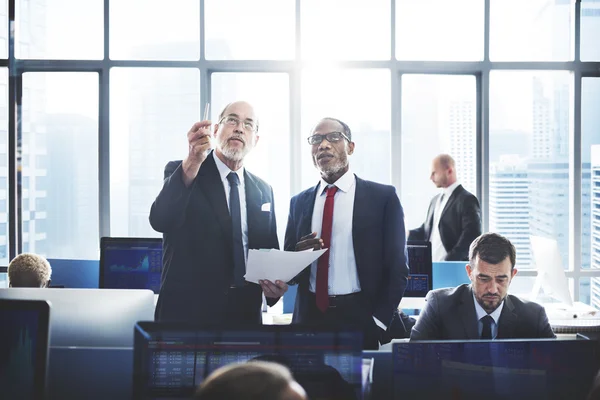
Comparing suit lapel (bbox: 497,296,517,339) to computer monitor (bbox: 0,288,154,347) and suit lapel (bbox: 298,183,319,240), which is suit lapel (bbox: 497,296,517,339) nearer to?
suit lapel (bbox: 298,183,319,240)

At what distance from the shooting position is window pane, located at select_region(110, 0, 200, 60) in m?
5.05

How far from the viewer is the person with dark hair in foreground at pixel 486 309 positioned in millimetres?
1989

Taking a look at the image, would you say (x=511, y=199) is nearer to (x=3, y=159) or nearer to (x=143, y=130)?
(x=143, y=130)

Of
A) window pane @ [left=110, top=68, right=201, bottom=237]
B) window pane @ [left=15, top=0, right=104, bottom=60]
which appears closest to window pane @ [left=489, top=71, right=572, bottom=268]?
window pane @ [left=110, top=68, right=201, bottom=237]

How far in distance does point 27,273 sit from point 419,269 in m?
2.20

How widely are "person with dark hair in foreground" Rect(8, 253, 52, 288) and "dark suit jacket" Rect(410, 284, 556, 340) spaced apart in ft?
6.02

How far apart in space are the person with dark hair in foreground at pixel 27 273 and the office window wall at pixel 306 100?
8.40 feet

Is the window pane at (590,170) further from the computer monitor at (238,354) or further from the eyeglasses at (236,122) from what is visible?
the computer monitor at (238,354)

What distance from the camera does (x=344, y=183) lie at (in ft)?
8.20

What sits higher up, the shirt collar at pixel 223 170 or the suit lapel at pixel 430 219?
the shirt collar at pixel 223 170

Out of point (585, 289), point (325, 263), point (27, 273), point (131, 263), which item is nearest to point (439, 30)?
point (585, 289)

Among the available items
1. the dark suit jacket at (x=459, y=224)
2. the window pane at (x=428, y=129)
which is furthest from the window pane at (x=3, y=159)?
the dark suit jacket at (x=459, y=224)

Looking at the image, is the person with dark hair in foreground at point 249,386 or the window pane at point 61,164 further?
the window pane at point 61,164

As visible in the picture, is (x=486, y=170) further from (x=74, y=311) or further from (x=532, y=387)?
(x=74, y=311)
